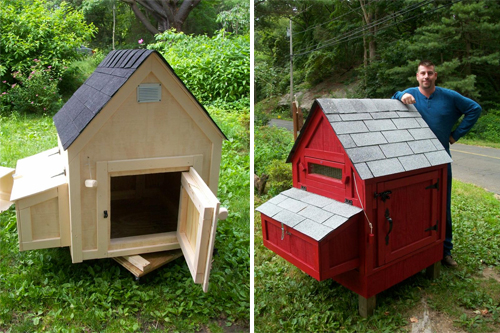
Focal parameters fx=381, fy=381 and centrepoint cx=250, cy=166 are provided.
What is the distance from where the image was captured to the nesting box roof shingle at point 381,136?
1731 mm

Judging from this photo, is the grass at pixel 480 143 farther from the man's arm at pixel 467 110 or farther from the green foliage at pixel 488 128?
the man's arm at pixel 467 110

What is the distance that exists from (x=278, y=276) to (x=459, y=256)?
1.25m

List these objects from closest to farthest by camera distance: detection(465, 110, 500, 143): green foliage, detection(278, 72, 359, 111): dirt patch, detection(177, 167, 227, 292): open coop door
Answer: detection(177, 167, 227, 292): open coop door
detection(278, 72, 359, 111): dirt patch
detection(465, 110, 500, 143): green foliage

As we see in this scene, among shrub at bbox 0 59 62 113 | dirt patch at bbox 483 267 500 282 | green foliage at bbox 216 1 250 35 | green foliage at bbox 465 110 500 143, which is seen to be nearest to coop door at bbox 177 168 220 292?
shrub at bbox 0 59 62 113

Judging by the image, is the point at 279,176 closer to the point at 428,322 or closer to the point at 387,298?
the point at 387,298

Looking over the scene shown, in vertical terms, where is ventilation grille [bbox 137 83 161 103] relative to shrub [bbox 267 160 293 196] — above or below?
above

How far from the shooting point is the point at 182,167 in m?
2.09

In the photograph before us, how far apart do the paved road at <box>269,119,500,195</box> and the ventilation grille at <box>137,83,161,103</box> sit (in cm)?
116

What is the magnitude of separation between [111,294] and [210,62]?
7.75ft

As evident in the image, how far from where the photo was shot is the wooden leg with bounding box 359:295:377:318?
1941 millimetres

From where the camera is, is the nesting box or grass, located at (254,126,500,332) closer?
the nesting box

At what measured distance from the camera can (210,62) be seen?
144 inches

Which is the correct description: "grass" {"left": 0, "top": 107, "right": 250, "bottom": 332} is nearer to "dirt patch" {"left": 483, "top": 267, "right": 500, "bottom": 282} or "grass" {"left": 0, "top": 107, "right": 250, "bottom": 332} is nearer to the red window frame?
the red window frame

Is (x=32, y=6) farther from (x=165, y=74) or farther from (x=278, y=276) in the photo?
(x=278, y=276)
